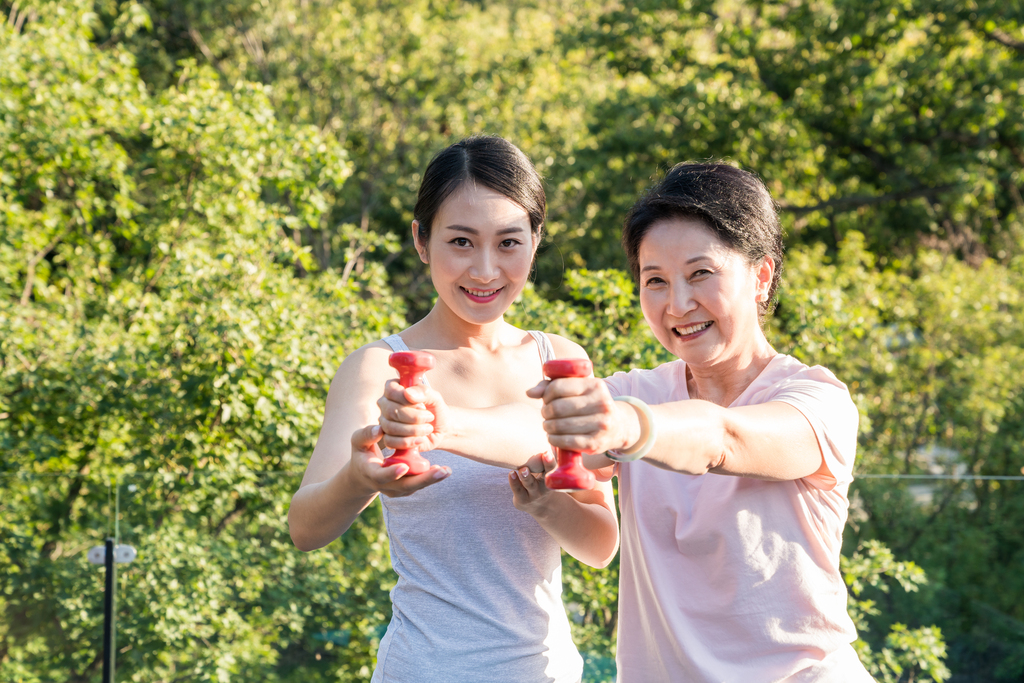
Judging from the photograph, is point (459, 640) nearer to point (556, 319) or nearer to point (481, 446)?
point (481, 446)

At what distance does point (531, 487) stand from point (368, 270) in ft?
11.6

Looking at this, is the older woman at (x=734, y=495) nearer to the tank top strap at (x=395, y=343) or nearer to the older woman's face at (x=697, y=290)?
the older woman's face at (x=697, y=290)

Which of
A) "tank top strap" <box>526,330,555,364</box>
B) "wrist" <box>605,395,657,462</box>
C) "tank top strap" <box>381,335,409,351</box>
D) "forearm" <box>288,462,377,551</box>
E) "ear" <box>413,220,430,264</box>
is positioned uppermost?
"ear" <box>413,220,430,264</box>

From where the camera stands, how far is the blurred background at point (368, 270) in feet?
10.0

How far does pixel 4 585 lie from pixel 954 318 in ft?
20.9

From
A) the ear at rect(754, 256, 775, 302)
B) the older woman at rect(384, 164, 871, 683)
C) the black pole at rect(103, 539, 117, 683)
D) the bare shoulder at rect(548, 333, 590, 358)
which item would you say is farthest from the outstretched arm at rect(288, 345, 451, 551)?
the black pole at rect(103, 539, 117, 683)

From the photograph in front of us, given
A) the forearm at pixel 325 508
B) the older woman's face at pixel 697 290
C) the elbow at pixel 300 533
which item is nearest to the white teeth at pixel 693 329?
the older woman's face at pixel 697 290

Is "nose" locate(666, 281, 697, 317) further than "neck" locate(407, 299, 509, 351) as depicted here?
No

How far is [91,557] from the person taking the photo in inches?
120

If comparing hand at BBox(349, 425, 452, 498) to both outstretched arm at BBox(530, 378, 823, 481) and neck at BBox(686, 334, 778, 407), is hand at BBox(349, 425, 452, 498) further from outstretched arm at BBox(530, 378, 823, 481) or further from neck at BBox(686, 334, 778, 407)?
neck at BBox(686, 334, 778, 407)

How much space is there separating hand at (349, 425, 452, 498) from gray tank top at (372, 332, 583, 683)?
312 mm

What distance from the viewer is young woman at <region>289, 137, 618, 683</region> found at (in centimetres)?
164

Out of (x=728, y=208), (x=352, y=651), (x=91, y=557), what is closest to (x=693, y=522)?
(x=728, y=208)

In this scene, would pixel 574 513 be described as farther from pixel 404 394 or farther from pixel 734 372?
pixel 404 394
